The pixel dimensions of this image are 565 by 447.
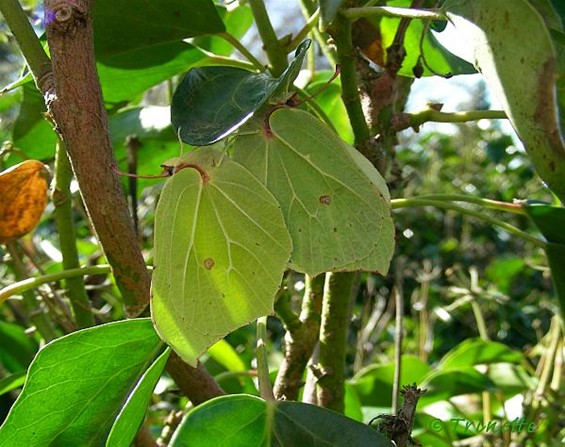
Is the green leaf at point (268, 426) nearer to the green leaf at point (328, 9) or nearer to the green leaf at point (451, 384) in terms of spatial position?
the green leaf at point (328, 9)

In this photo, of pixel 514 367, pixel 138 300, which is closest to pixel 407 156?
pixel 514 367

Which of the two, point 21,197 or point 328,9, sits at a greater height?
point 328,9

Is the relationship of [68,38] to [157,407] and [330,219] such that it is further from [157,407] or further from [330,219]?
[157,407]

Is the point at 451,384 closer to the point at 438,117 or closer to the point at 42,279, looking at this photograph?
the point at 438,117

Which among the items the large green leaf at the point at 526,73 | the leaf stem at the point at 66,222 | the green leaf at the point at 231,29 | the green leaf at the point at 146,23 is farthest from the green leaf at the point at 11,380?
the large green leaf at the point at 526,73

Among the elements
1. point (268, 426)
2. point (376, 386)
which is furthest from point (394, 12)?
point (376, 386)

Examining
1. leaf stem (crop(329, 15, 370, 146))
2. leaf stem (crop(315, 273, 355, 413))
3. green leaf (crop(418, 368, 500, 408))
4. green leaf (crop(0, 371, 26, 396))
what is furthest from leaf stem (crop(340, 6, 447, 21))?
green leaf (crop(418, 368, 500, 408))
